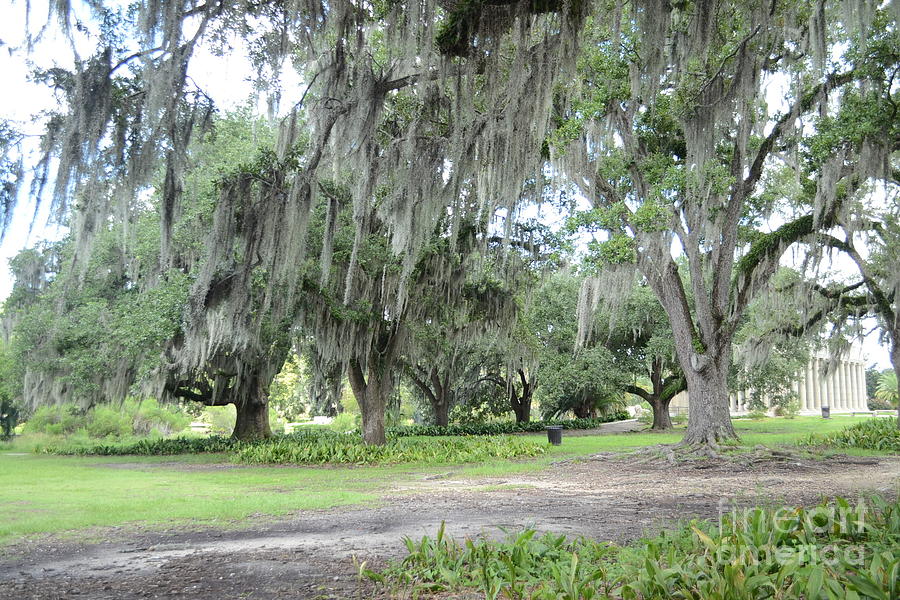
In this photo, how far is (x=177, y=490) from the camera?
944 cm

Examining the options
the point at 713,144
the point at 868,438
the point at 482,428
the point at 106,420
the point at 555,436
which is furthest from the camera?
the point at 106,420

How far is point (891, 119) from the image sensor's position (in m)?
9.71

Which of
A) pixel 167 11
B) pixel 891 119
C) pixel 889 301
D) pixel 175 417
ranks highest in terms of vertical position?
pixel 891 119

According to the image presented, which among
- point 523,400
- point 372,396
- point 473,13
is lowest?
point 523,400

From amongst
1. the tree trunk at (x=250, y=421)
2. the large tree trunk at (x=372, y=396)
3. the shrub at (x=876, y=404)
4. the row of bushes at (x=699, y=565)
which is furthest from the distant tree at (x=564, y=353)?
the shrub at (x=876, y=404)

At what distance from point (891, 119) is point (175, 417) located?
103 feet

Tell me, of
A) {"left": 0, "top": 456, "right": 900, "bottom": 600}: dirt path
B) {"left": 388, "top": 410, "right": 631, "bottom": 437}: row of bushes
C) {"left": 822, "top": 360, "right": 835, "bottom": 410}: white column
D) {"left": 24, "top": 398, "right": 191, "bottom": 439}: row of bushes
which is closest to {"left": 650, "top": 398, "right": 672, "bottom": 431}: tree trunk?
{"left": 388, "top": 410, "right": 631, "bottom": 437}: row of bushes

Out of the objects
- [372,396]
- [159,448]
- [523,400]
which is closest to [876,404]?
[523,400]

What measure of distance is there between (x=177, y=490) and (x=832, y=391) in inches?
2742

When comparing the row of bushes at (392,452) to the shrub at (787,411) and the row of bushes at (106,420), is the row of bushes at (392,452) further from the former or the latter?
the shrub at (787,411)

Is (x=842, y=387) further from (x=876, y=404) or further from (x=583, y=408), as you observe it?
(x=583, y=408)

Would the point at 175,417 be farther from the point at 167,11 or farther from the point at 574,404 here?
the point at 167,11

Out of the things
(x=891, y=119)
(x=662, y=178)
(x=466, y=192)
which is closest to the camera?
(x=891, y=119)

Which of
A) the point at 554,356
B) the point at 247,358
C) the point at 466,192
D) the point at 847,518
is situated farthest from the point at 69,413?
the point at 847,518
